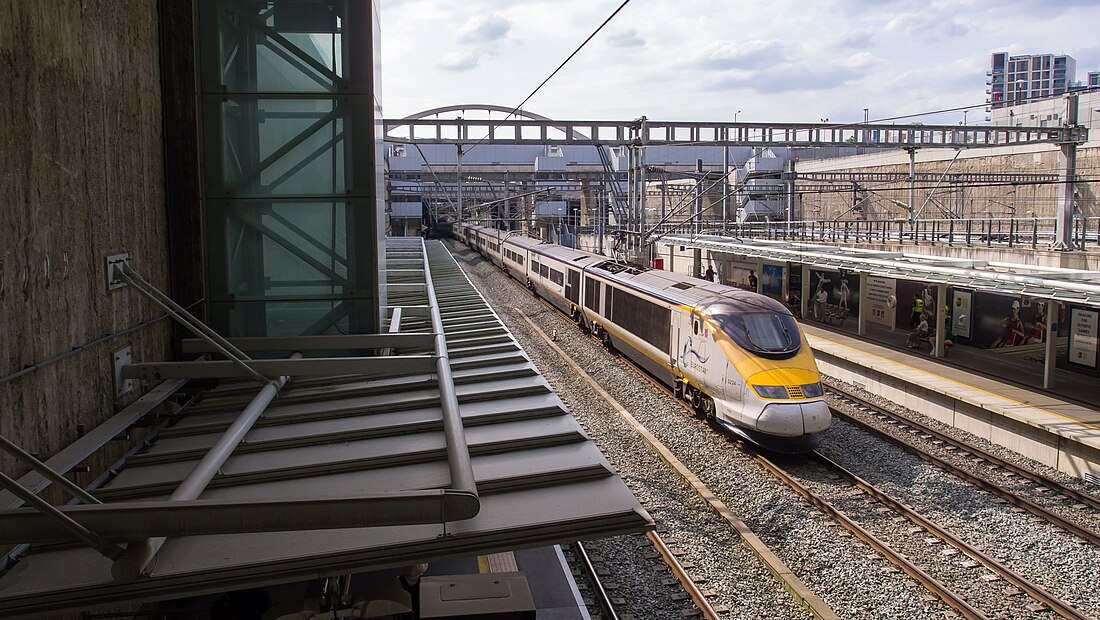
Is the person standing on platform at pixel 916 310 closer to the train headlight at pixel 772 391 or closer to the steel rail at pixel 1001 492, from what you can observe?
the steel rail at pixel 1001 492

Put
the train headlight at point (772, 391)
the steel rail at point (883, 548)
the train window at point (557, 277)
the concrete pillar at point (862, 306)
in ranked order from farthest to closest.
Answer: the train window at point (557, 277)
the concrete pillar at point (862, 306)
the train headlight at point (772, 391)
the steel rail at point (883, 548)

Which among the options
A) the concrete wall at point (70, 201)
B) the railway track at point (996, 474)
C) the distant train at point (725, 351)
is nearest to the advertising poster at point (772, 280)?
the distant train at point (725, 351)

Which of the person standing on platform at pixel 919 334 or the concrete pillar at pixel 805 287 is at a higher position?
the concrete pillar at pixel 805 287

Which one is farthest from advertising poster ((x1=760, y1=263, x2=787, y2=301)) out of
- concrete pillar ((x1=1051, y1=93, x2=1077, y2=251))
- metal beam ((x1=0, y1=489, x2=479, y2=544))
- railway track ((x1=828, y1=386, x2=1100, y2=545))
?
metal beam ((x1=0, y1=489, x2=479, y2=544))

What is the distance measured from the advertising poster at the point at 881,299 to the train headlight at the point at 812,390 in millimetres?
10027

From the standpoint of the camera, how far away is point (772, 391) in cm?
1174

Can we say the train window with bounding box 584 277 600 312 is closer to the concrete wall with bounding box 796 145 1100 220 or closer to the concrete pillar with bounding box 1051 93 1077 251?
the concrete pillar with bounding box 1051 93 1077 251

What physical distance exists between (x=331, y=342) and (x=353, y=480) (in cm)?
250

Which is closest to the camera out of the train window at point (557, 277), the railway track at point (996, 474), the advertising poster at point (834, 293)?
the railway track at point (996, 474)

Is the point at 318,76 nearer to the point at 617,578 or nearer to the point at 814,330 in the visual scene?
the point at 617,578

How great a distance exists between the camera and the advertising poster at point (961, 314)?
60.4 feet

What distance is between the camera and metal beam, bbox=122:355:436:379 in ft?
15.9

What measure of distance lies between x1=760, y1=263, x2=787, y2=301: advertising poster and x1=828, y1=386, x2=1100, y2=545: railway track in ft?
35.7

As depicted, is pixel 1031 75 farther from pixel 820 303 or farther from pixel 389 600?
pixel 389 600
